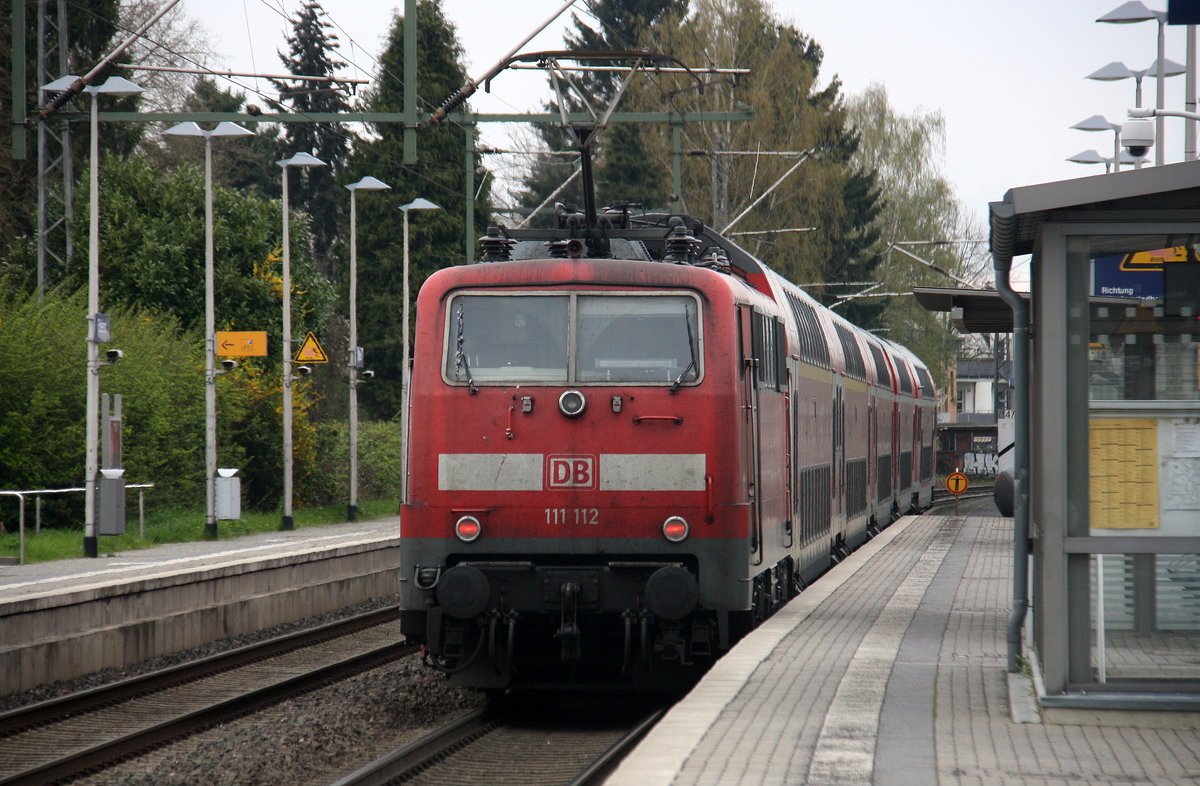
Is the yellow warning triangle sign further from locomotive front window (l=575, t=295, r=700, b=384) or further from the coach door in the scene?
locomotive front window (l=575, t=295, r=700, b=384)

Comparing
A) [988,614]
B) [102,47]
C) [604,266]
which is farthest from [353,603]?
[102,47]

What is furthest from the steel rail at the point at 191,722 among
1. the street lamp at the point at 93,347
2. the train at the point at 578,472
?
the street lamp at the point at 93,347

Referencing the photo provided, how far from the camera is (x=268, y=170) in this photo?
69.6 meters

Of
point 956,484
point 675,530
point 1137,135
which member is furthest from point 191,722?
point 956,484

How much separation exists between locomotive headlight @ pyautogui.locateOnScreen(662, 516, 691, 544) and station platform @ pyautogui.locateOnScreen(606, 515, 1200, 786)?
0.82 meters

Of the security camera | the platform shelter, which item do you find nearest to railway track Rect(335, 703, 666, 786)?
the platform shelter

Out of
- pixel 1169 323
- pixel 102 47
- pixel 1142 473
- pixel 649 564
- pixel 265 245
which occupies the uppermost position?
pixel 102 47

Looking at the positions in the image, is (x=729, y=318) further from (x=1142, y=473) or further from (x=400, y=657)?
(x=400, y=657)

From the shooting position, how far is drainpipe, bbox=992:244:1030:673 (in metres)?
9.14

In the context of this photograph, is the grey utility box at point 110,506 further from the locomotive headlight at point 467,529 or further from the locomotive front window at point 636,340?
the locomotive front window at point 636,340

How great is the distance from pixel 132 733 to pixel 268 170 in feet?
202

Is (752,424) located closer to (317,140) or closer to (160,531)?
(160,531)

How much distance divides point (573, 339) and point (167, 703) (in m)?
4.48

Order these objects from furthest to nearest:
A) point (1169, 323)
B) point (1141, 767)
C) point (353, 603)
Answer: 1. point (353, 603)
2. point (1169, 323)
3. point (1141, 767)
